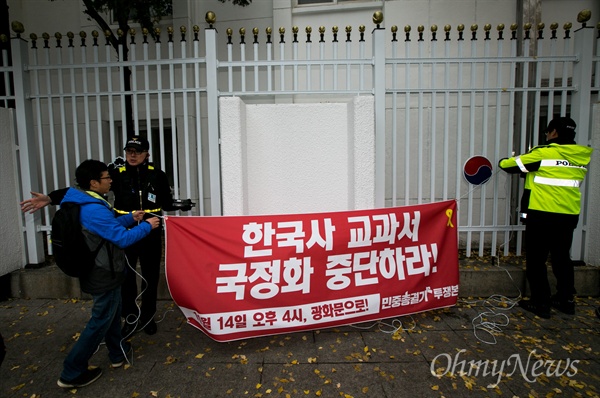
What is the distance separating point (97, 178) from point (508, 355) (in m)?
4.04

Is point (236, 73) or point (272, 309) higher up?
point (236, 73)

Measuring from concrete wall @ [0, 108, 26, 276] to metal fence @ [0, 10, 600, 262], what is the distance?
0.11m

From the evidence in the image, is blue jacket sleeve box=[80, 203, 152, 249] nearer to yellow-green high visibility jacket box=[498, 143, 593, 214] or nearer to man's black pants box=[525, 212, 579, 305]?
yellow-green high visibility jacket box=[498, 143, 593, 214]

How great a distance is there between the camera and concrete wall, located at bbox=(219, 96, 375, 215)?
413 cm

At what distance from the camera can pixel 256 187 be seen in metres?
4.38

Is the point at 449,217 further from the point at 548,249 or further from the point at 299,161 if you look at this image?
the point at 299,161

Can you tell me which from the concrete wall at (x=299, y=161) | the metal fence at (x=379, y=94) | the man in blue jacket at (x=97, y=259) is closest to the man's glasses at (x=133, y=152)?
the man in blue jacket at (x=97, y=259)

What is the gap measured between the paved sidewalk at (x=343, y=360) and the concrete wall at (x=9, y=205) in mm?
929

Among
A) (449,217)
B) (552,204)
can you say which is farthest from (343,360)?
(552,204)

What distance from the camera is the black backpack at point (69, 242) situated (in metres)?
2.65

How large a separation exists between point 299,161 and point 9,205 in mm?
3922

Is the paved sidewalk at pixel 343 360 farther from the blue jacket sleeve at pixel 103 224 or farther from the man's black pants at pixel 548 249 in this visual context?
the blue jacket sleeve at pixel 103 224

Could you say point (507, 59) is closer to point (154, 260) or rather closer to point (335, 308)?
point (335, 308)

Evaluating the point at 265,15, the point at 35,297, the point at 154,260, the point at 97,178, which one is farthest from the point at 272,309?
the point at 265,15
